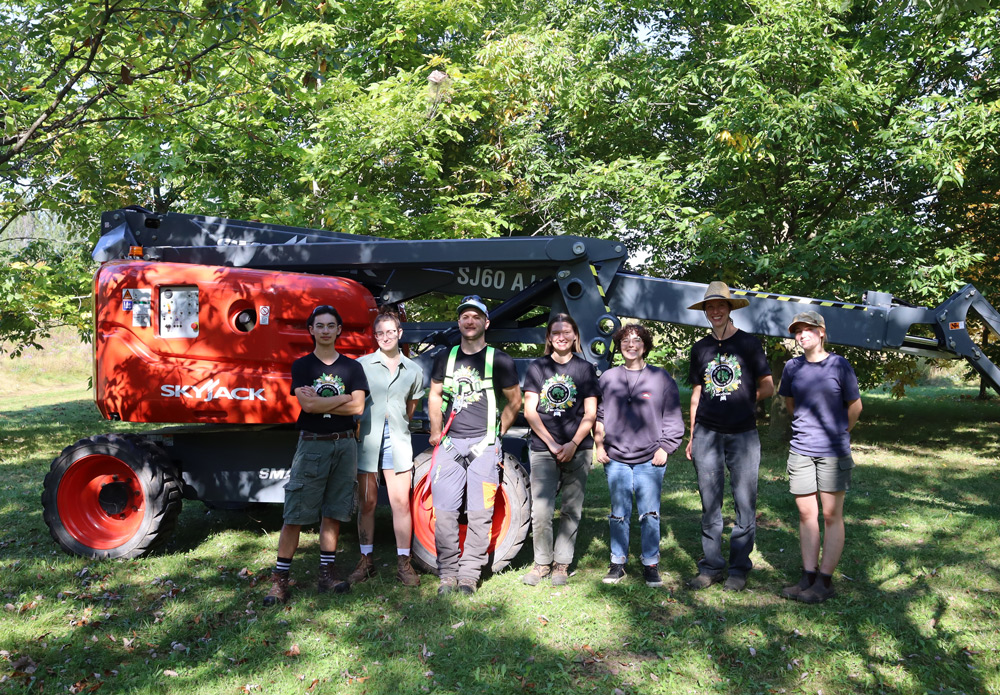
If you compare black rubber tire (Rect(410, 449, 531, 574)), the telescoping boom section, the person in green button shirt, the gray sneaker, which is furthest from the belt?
the gray sneaker

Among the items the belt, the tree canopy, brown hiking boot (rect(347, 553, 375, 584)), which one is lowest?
brown hiking boot (rect(347, 553, 375, 584))

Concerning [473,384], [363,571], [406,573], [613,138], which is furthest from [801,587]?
[613,138]

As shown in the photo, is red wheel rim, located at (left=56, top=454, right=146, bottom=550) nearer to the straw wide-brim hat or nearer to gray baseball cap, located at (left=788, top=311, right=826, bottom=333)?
the straw wide-brim hat

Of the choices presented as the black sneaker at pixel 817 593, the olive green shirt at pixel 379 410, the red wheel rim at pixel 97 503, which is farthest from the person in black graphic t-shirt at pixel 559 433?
the red wheel rim at pixel 97 503

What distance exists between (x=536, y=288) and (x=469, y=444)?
1.48 metres

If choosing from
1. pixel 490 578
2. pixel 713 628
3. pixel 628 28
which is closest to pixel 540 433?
pixel 490 578

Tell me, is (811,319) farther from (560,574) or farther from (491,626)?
(491,626)

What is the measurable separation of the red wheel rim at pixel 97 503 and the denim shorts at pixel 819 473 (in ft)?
15.1

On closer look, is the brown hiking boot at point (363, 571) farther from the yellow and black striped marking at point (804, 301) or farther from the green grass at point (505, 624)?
the yellow and black striped marking at point (804, 301)

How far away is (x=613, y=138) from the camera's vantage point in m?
12.2

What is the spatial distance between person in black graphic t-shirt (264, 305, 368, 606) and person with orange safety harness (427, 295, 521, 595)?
574mm

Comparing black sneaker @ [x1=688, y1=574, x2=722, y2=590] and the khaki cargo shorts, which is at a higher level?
the khaki cargo shorts

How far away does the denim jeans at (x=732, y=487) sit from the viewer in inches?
202

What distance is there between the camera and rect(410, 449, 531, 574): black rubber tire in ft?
17.8
